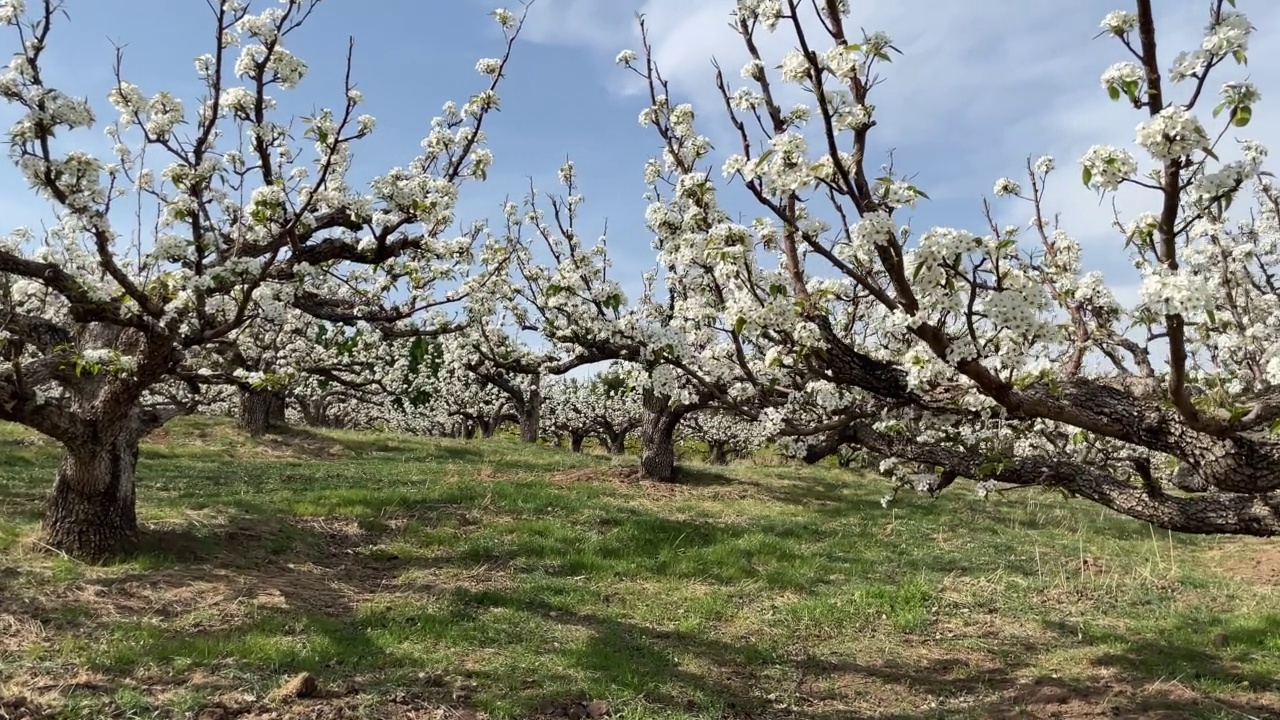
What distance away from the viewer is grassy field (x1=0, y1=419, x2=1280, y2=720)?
6227mm

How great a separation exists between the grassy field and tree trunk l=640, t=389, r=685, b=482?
235 centimetres

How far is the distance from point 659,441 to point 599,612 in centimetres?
886

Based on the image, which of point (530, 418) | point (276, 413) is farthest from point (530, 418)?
point (276, 413)

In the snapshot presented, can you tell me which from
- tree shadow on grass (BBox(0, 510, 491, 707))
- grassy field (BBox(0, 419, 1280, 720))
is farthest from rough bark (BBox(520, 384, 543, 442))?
tree shadow on grass (BBox(0, 510, 491, 707))

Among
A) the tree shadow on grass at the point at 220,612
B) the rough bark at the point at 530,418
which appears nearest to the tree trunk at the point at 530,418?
the rough bark at the point at 530,418

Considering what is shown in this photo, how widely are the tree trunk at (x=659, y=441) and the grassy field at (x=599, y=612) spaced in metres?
2.35

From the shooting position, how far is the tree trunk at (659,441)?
17188 mm

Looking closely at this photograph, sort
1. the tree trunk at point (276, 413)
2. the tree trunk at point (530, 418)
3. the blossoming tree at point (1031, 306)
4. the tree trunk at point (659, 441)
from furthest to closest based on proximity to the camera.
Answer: the tree trunk at point (530, 418) < the tree trunk at point (276, 413) < the tree trunk at point (659, 441) < the blossoming tree at point (1031, 306)

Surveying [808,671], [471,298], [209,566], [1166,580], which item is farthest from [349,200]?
[1166,580]

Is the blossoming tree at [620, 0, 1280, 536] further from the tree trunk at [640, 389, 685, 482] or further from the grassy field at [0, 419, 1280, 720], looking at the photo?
the tree trunk at [640, 389, 685, 482]

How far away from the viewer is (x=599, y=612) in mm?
8484

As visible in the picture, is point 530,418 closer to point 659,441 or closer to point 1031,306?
point 659,441

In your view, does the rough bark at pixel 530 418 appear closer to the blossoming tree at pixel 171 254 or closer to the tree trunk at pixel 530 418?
the tree trunk at pixel 530 418

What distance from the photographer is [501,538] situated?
1112cm
